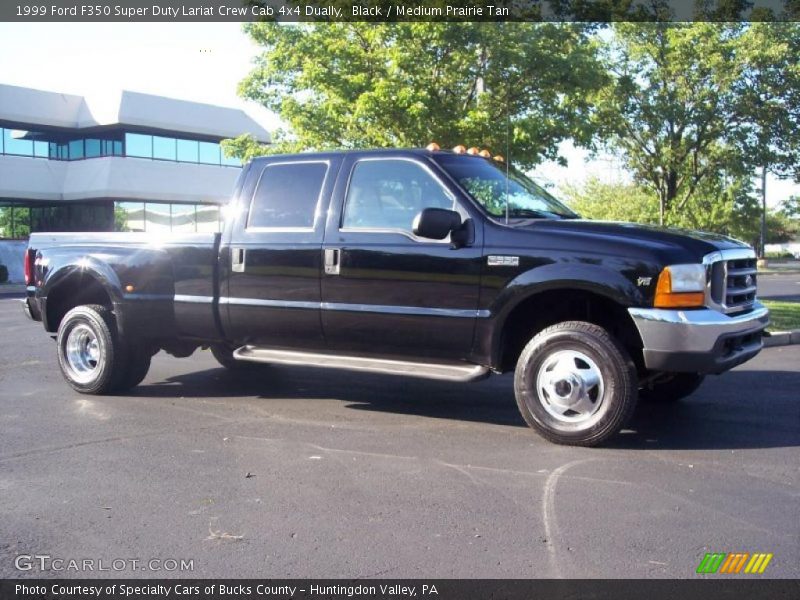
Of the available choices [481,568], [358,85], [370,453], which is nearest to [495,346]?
[370,453]

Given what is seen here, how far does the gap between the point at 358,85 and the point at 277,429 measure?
30.1ft

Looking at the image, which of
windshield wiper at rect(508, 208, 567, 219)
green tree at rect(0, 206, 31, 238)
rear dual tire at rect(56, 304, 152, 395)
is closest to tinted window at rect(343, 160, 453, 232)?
windshield wiper at rect(508, 208, 567, 219)

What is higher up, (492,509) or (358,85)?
(358,85)

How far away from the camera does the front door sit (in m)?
6.03

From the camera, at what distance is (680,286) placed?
5.39 m

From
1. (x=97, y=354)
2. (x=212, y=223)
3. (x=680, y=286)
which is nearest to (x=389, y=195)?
(x=680, y=286)

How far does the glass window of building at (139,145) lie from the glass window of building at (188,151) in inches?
63.4

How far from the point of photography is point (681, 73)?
2044 cm

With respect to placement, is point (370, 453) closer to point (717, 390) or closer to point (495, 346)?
point (495, 346)

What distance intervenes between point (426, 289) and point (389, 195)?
2.93 ft

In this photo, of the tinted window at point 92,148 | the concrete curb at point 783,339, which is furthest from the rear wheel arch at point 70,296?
the tinted window at point 92,148

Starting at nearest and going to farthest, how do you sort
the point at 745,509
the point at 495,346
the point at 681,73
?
1. the point at 745,509
2. the point at 495,346
3. the point at 681,73

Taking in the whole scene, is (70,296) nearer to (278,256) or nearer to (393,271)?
(278,256)

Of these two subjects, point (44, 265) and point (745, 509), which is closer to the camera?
point (745, 509)
